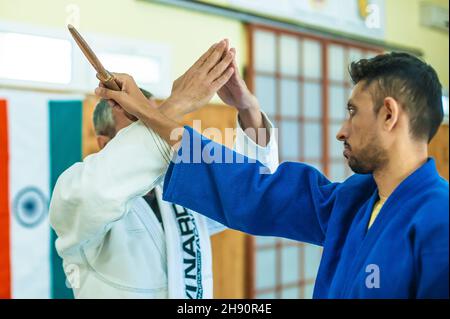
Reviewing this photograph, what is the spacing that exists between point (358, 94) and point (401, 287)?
0.28m

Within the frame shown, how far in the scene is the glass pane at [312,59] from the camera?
322cm

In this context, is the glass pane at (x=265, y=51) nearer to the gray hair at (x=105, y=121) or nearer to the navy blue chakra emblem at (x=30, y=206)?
the navy blue chakra emblem at (x=30, y=206)

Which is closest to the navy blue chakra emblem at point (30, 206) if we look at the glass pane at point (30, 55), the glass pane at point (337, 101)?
the glass pane at point (30, 55)

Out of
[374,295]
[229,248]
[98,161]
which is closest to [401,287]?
[374,295]

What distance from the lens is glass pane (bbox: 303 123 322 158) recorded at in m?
3.28

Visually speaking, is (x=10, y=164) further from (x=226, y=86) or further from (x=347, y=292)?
(x=347, y=292)

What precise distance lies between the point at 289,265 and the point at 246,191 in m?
2.45

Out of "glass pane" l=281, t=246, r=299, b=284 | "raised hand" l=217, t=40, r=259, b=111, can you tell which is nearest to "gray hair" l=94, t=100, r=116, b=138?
"raised hand" l=217, t=40, r=259, b=111

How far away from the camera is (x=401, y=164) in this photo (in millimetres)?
742

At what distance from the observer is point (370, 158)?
0.75m

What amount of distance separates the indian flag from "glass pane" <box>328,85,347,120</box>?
70.0 inches

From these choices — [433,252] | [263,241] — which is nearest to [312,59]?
[263,241]

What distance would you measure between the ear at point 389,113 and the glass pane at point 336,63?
8.92ft

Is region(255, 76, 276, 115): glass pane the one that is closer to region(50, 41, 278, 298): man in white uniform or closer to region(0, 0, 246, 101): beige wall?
region(0, 0, 246, 101): beige wall
